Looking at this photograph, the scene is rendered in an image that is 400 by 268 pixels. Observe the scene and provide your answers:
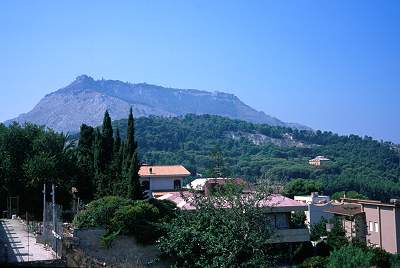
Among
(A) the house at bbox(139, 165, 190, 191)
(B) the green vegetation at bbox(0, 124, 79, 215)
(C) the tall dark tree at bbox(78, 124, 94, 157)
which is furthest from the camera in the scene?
(A) the house at bbox(139, 165, 190, 191)

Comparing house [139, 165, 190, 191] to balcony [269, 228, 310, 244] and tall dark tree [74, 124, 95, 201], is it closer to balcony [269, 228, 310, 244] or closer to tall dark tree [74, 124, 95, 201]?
tall dark tree [74, 124, 95, 201]

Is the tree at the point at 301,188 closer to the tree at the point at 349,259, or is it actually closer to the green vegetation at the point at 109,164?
the green vegetation at the point at 109,164

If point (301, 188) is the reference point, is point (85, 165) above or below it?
above

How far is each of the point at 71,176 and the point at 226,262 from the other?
62.5 feet

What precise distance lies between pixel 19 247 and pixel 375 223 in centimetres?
2807

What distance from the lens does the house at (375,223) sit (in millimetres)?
37875

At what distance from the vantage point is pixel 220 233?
23.4m

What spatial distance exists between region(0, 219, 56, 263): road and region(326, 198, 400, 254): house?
24007 mm

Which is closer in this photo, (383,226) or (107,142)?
(383,226)

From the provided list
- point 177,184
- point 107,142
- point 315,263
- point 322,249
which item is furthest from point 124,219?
point 177,184

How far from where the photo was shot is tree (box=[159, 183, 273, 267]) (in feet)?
74.2

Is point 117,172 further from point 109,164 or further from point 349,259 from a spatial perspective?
point 349,259

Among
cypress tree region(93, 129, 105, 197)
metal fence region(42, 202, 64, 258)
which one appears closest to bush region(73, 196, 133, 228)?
metal fence region(42, 202, 64, 258)

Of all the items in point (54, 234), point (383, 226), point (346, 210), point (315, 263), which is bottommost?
point (315, 263)
